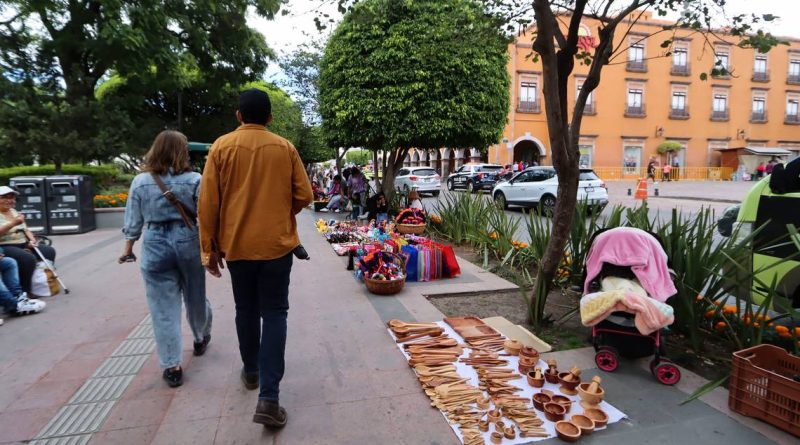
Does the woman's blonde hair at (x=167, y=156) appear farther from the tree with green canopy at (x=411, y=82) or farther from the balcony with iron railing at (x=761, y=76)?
the balcony with iron railing at (x=761, y=76)

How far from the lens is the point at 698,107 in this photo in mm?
34719

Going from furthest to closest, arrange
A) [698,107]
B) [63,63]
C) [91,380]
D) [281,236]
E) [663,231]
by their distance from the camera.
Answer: [698,107]
[63,63]
[663,231]
[91,380]
[281,236]

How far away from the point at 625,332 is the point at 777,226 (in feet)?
5.58

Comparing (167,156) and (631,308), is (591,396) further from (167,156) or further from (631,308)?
(167,156)

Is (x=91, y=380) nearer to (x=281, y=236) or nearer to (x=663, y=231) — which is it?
(x=281, y=236)

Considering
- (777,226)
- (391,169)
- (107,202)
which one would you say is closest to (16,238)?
(107,202)

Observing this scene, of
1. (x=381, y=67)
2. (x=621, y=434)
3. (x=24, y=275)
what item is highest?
(x=381, y=67)

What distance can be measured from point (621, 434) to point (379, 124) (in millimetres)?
7714

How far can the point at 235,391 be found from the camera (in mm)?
3010

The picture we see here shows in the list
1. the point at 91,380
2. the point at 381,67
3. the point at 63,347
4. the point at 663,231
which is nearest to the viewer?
the point at 91,380

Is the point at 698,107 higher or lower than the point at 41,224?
higher

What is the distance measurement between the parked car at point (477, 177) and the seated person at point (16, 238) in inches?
753

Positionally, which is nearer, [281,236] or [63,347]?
[281,236]

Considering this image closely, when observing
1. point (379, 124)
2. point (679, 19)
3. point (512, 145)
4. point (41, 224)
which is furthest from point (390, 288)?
point (512, 145)
